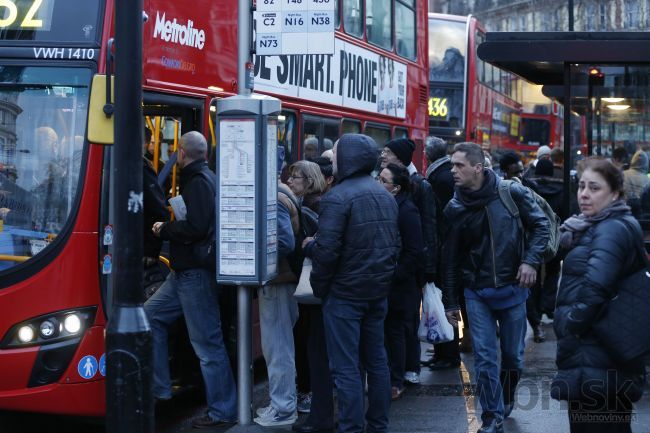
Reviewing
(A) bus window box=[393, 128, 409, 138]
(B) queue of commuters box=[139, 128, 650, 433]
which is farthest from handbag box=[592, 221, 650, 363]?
(A) bus window box=[393, 128, 409, 138]

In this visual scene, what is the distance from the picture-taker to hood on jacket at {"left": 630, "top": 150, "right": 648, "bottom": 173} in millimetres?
9391

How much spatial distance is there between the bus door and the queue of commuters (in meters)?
1.80

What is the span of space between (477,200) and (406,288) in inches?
61.8

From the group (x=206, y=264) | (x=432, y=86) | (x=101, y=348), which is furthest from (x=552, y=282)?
(x=432, y=86)

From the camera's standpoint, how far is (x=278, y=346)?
7.16m

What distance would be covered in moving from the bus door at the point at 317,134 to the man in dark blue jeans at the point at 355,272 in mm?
3281

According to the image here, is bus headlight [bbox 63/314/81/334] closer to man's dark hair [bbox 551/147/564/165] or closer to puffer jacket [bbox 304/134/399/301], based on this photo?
puffer jacket [bbox 304/134/399/301]

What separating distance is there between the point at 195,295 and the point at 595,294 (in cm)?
291

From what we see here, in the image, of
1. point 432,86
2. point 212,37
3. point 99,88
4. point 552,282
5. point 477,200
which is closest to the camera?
point 99,88

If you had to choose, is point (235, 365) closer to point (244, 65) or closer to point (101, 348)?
point (101, 348)

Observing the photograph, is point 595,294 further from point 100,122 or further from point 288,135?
point 288,135

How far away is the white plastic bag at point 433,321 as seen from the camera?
27.3 ft

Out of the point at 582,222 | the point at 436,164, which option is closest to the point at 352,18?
the point at 436,164

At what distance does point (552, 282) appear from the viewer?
11234 mm
